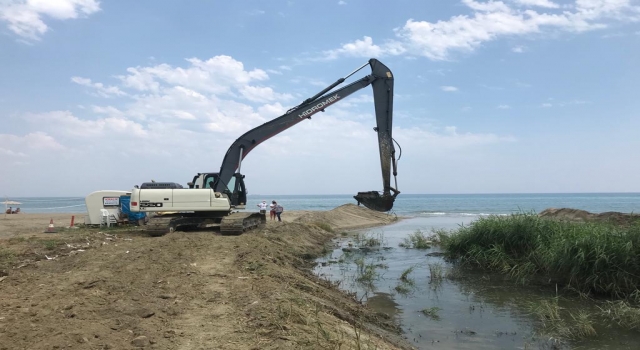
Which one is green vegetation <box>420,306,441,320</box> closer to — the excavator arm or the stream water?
the stream water

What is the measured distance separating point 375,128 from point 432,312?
951cm

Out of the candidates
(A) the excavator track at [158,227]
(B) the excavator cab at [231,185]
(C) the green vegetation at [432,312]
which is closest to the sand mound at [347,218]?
(B) the excavator cab at [231,185]

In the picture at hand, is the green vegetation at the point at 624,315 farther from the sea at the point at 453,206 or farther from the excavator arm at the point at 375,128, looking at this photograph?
the sea at the point at 453,206

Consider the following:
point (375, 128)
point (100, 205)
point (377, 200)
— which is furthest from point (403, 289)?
point (100, 205)

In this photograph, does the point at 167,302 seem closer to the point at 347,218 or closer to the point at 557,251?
the point at 557,251

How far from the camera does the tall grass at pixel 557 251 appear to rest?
31.8 ft

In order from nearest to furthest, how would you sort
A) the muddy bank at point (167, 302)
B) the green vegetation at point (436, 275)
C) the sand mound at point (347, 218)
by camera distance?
the muddy bank at point (167, 302) < the green vegetation at point (436, 275) < the sand mound at point (347, 218)

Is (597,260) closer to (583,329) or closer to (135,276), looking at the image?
(583,329)

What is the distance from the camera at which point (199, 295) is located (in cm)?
708

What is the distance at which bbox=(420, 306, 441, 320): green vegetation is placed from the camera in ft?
28.1

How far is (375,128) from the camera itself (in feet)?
56.0

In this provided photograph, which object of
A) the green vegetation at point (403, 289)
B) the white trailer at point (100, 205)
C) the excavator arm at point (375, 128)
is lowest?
the green vegetation at point (403, 289)

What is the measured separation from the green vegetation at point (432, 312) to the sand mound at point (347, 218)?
1842 centimetres

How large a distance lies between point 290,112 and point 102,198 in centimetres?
874
